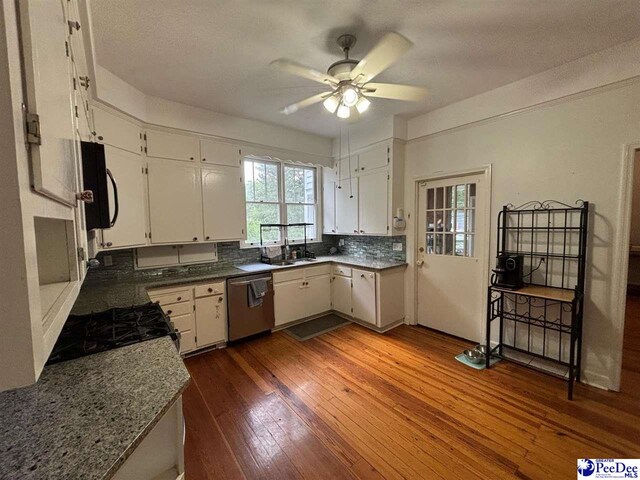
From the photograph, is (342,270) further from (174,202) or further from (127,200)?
(127,200)

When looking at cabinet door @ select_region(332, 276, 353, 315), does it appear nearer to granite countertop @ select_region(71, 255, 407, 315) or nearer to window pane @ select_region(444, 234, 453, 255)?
granite countertop @ select_region(71, 255, 407, 315)

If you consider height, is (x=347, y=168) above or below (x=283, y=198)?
above

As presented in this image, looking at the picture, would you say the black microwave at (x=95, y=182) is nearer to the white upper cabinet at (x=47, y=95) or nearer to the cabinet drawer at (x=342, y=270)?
the white upper cabinet at (x=47, y=95)

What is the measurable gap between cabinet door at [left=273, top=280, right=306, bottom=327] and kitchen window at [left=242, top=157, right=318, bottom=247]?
31.0 inches

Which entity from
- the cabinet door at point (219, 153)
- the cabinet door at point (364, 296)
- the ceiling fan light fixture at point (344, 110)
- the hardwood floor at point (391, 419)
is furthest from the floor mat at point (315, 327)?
the ceiling fan light fixture at point (344, 110)

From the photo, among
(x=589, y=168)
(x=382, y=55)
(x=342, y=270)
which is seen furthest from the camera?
(x=342, y=270)

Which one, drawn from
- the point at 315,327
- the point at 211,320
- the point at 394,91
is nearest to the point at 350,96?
the point at 394,91

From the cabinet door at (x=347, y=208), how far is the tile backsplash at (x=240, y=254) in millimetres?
343

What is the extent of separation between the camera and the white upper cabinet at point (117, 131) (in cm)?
228

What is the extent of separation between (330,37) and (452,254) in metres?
2.61

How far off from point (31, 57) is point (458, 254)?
3522 mm

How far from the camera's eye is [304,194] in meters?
4.45

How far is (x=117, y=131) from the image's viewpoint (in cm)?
245

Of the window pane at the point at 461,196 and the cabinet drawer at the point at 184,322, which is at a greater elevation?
the window pane at the point at 461,196
